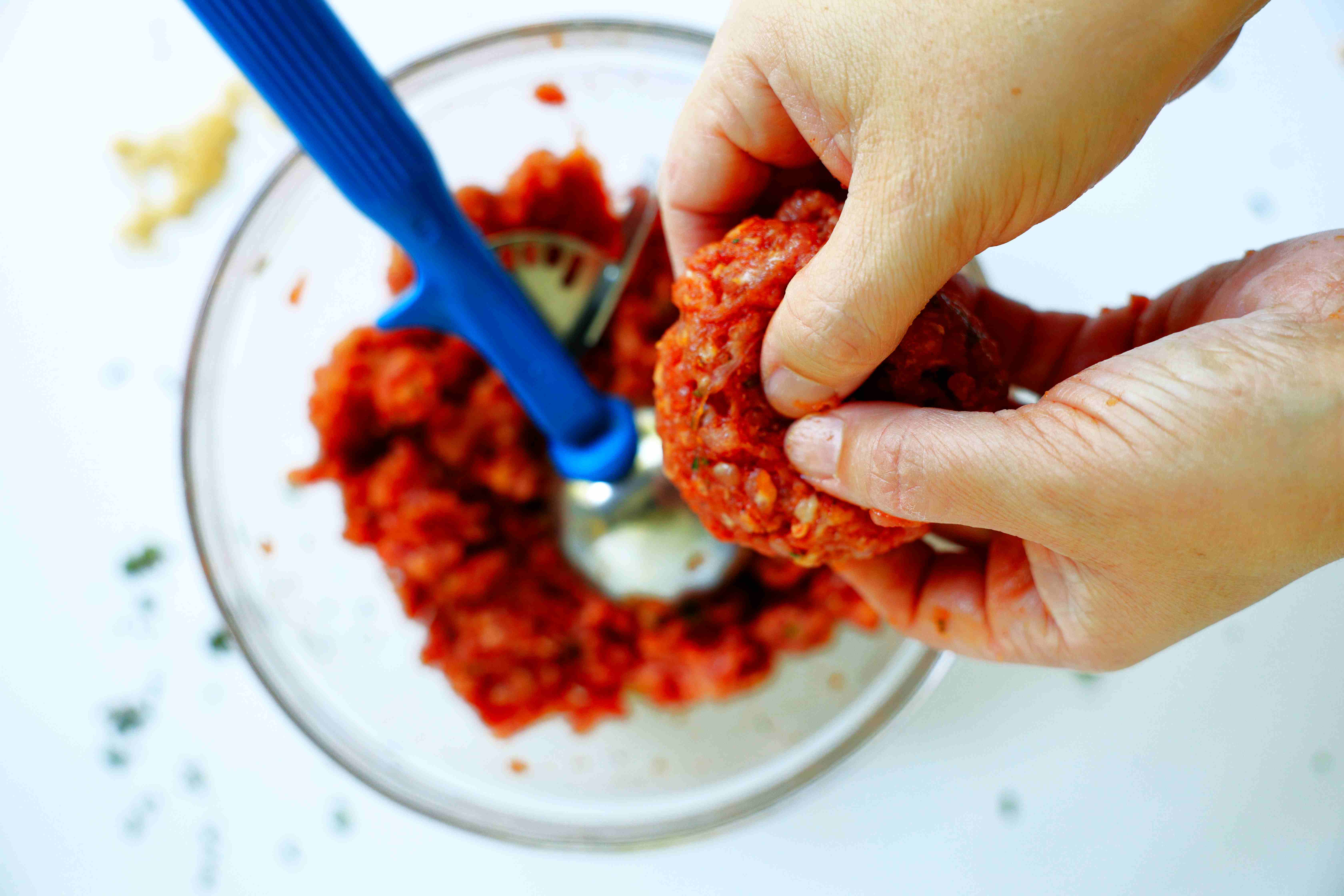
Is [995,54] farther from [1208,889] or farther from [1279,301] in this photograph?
[1208,889]

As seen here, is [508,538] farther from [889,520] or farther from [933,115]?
[933,115]

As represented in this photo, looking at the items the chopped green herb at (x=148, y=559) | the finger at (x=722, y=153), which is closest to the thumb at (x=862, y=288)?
the finger at (x=722, y=153)

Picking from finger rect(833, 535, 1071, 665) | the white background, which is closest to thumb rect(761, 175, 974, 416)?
finger rect(833, 535, 1071, 665)

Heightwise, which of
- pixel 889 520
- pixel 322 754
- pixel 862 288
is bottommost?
pixel 322 754

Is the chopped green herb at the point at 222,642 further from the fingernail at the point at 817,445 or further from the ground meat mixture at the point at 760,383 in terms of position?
the fingernail at the point at 817,445

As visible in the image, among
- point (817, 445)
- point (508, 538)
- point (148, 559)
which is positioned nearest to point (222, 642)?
point (148, 559)

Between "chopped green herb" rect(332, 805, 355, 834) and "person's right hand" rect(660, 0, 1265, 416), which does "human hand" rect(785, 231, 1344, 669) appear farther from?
"chopped green herb" rect(332, 805, 355, 834)
